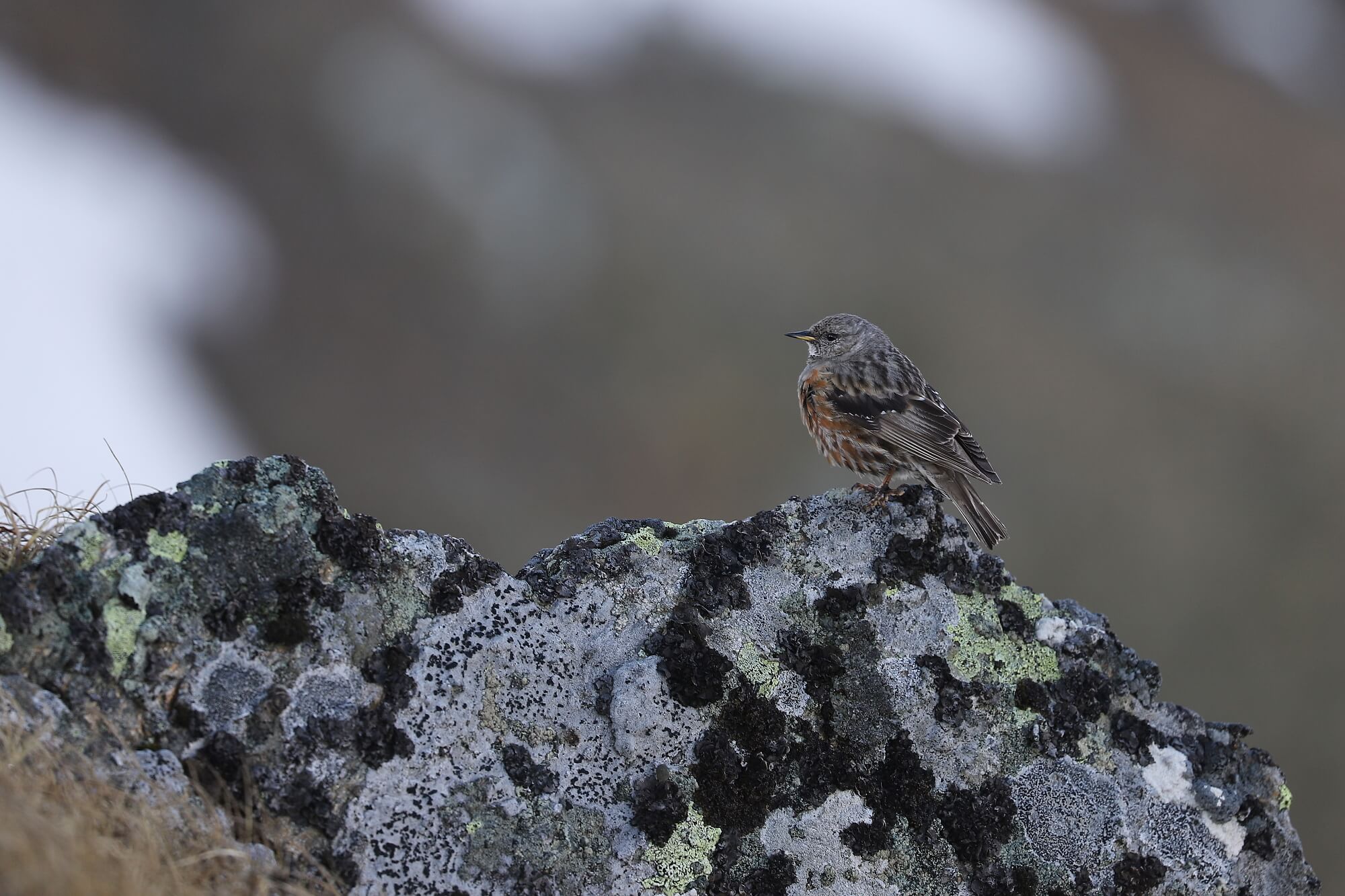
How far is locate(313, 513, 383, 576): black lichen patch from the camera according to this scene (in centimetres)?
406

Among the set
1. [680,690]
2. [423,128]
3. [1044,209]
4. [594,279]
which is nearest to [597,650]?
[680,690]

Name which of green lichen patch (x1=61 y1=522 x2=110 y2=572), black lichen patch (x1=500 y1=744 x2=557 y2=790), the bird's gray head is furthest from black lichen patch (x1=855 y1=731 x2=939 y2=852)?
the bird's gray head

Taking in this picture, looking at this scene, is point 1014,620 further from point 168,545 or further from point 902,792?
point 168,545

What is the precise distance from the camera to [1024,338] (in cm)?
2130

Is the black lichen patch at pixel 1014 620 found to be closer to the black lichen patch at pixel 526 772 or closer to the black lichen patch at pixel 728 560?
the black lichen patch at pixel 728 560

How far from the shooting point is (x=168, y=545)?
382 centimetres

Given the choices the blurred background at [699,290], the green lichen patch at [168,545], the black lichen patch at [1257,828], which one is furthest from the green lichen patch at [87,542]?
the blurred background at [699,290]

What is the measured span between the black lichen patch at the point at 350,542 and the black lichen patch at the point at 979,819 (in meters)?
2.30

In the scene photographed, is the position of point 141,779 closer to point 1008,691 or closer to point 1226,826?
point 1008,691

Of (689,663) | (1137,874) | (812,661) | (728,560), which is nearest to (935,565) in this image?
(812,661)

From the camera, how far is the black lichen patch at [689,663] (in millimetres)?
4203

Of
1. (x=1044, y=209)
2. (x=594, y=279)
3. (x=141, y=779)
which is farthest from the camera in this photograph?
(x=1044, y=209)

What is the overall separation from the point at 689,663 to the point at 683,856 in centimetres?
68

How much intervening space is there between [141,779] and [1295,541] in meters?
18.7
